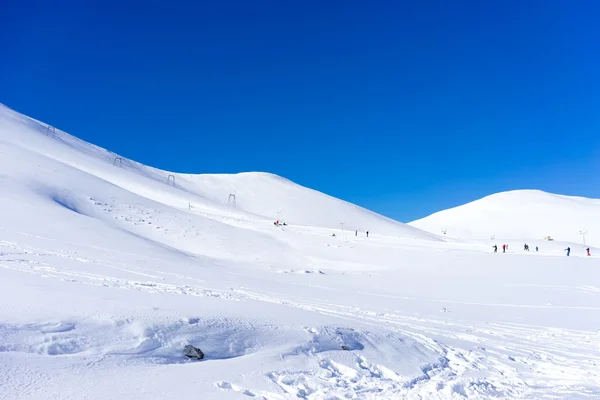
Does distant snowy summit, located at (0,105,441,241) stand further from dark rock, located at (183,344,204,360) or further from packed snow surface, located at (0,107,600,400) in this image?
dark rock, located at (183,344,204,360)

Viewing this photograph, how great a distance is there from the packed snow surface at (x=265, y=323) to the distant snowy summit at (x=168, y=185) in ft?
30.8

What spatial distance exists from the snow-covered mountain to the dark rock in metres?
129

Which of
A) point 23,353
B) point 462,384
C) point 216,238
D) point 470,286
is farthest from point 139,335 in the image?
point 216,238

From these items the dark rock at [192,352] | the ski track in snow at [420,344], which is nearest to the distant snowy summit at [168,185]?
the ski track in snow at [420,344]

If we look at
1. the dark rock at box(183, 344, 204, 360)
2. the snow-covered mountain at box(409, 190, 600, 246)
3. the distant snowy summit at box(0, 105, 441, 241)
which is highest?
the snow-covered mountain at box(409, 190, 600, 246)

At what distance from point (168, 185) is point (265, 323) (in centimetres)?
8243

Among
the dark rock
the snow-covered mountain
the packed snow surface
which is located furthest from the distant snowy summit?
the snow-covered mountain

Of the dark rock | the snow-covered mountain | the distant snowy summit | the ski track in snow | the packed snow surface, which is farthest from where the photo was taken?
the snow-covered mountain

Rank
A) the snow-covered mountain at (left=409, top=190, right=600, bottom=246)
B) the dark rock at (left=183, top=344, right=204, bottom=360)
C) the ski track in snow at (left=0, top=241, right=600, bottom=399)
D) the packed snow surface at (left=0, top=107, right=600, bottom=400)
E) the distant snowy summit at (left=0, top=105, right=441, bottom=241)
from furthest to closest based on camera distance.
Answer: the snow-covered mountain at (left=409, top=190, right=600, bottom=246) < the distant snowy summit at (left=0, top=105, right=441, bottom=241) < the dark rock at (left=183, top=344, right=204, bottom=360) < the ski track in snow at (left=0, top=241, right=600, bottom=399) < the packed snow surface at (left=0, top=107, right=600, bottom=400)

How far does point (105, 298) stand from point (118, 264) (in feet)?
26.3

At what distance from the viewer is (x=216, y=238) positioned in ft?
115

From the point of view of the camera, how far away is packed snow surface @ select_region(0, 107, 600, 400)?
7.51 meters

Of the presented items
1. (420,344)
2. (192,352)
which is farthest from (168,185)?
(192,352)

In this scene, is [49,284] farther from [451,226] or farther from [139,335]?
[451,226]
